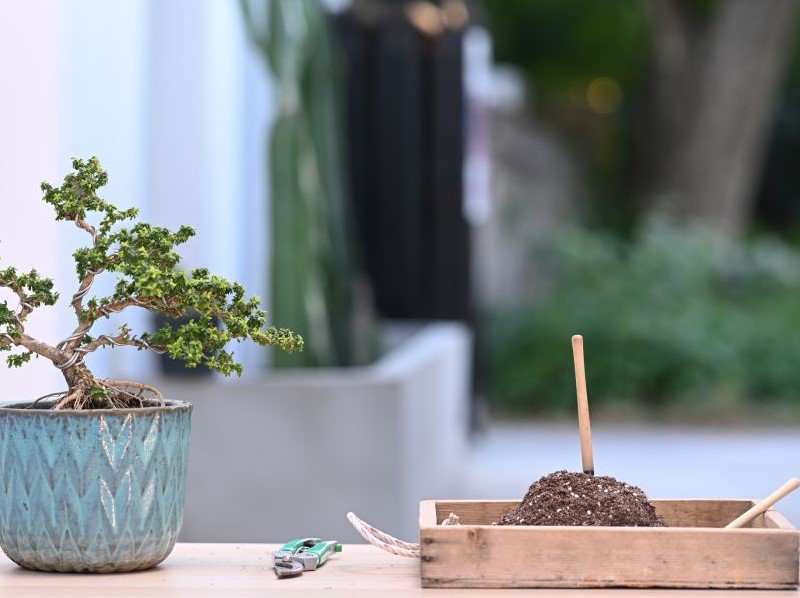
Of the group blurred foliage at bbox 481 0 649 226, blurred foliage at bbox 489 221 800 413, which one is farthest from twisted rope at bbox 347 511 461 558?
blurred foliage at bbox 481 0 649 226

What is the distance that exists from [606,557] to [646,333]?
7.30 m

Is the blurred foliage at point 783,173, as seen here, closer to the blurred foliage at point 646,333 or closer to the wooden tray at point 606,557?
the blurred foliage at point 646,333

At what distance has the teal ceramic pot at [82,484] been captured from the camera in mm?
1312

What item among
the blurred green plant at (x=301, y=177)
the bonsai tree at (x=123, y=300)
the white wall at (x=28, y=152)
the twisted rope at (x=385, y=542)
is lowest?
the twisted rope at (x=385, y=542)

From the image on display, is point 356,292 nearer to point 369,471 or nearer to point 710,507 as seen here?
point 369,471

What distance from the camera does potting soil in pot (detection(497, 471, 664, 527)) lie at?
1.33m

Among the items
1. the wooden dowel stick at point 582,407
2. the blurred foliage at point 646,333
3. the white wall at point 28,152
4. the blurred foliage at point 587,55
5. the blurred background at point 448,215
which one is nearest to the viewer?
the wooden dowel stick at point 582,407

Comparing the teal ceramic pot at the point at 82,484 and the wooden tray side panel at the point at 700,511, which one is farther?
the wooden tray side panel at the point at 700,511

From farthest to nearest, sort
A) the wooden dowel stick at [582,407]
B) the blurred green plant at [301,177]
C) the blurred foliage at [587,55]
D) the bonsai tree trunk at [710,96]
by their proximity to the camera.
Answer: the blurred foliage at [587,55] < the bonsai tree trunk at [710,96] < the blurred green plant at [301,177] < the wooden dowel stick at [582,407]

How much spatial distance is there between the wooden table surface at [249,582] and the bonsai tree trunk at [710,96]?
9099 mm

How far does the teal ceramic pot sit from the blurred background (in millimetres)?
678

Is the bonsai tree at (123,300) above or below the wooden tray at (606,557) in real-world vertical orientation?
above

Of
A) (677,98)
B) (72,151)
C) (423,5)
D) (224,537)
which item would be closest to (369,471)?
(224,537)

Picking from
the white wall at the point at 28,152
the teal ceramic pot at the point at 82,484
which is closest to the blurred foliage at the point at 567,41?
the white wall at the point at 28,152
